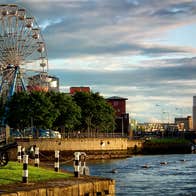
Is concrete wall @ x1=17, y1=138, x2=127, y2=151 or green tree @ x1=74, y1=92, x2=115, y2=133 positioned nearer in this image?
concrete wall @ x1=17, y1=138, x2=127, y2=151

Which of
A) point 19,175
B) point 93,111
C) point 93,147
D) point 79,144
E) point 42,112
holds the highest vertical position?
point 93,111

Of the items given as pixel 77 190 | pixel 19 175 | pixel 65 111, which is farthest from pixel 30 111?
pixel 77 190

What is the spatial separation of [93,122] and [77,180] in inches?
5294

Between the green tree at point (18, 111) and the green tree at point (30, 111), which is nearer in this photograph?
the green tree at point (30, 111)

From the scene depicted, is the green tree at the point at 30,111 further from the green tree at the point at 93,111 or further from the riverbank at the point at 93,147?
the green tree at the point at 93,111

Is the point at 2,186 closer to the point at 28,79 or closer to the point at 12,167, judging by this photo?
the point at 12,167

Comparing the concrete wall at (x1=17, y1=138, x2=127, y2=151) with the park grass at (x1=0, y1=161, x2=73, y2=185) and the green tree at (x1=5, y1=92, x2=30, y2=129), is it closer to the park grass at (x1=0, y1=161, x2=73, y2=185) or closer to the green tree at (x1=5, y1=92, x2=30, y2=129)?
the green tree at (x1=5, y1=92, x2=30, y2=129)

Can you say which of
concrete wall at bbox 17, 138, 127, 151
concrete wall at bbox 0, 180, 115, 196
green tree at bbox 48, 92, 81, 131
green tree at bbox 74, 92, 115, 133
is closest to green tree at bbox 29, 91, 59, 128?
green tree at bbox 48, 92, 81, 131

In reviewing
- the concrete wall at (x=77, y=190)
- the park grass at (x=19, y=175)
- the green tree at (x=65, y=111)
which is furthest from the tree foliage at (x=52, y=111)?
the concrete wall at (x=77, y=190)

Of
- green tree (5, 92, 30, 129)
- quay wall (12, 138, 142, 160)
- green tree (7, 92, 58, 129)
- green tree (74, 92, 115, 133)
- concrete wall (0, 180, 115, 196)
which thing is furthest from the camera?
green tree (74, 92, 115, 133)

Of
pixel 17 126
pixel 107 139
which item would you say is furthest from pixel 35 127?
pixel 107 139

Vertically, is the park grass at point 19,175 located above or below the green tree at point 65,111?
below

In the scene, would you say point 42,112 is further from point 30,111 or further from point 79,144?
point 79,144

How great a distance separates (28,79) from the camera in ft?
458
